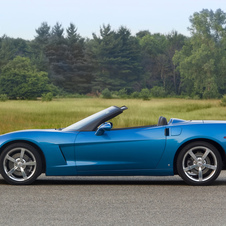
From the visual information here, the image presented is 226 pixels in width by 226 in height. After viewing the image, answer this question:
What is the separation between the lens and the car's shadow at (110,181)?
28.2 ft

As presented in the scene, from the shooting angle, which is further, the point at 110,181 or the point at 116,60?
the point at 116,60

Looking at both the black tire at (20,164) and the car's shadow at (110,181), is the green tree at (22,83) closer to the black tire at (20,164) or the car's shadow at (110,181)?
the car's shadow at (110,181)

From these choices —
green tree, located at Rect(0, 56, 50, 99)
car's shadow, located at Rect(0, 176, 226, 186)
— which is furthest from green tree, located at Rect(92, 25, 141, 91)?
car's shadow, located at Rect(0, 176, 226, 186)

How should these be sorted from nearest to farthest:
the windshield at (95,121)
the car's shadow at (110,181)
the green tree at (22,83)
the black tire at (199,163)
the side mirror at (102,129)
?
1. the black tire at (199,163)
2. the side mirror at (102,129)
3. the windshield at (95,121)
4. the car's shadow at (110,181)
5. the green tree at (22,83)

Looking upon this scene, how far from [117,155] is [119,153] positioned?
0.04 meters

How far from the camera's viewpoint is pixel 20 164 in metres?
8.18

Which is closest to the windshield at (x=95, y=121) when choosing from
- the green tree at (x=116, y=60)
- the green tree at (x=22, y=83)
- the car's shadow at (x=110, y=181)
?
the car's shadow at (x=110, y=181)

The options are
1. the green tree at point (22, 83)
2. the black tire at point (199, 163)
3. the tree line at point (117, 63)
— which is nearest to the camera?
the black tire at point (199, 163)

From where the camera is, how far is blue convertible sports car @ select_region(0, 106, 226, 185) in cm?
816

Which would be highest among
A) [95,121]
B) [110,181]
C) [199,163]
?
[95,121]

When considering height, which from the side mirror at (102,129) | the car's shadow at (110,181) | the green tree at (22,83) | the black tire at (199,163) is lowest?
the car's shadow at (110,181)

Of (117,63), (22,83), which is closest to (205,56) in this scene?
(117,63)

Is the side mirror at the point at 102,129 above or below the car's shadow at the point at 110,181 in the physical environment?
above

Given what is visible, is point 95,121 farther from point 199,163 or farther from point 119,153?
point 199,163
